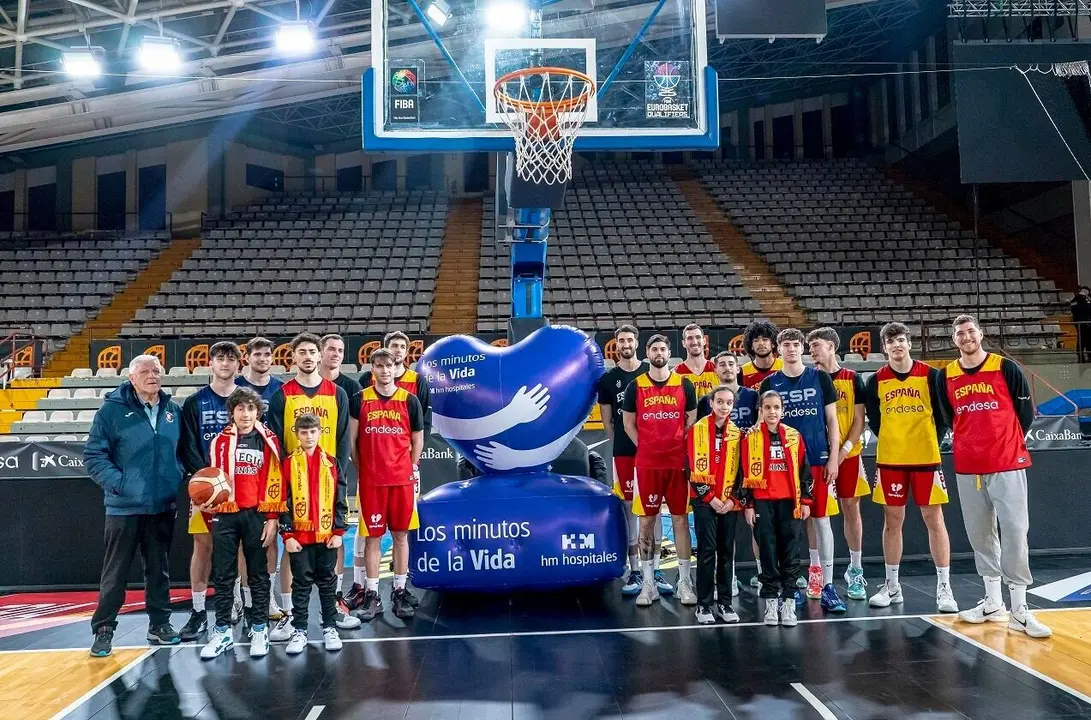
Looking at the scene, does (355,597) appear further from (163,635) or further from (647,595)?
(647,595)

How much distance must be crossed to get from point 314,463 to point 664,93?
4.08m

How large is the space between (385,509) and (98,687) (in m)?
1.88

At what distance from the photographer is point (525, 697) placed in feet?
12.7

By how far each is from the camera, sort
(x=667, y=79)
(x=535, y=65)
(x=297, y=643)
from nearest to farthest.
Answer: (x=297, y=643) → (x=535, y=65) → (x=667, y=79)

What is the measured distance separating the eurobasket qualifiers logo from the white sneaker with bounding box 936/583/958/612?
210 inches

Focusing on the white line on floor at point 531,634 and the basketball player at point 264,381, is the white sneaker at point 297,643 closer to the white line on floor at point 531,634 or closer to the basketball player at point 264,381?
the white line on floor at point 531,634

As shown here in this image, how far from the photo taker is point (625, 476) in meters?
5.92

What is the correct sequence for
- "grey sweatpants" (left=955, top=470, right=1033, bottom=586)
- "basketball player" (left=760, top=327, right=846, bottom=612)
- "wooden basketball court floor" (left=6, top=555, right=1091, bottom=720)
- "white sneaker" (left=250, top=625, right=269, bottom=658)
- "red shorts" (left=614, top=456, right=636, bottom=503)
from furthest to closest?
"red shorts" (left=614, top=456, right=636, bottom=503)
"basketball player" (left=760, top=327, right=846, bottom=612)
"grey sweatpants" (left=955, top=470, right=1033, bottom=586)
"white sneaker" (left=250, top=625, right=269, bottom=658)
"wooden basketball court floor" (left=6, top=555, right=1091, bottom=720)

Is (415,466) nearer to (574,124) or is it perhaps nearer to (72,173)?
(574,124)

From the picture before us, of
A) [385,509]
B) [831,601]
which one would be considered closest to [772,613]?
[831,601]

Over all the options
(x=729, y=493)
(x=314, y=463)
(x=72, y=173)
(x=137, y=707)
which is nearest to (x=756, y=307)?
(x=729, y=493)

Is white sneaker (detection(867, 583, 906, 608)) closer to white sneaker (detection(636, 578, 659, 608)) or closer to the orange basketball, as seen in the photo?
white sneaker (detection(636, 578, 659, 608))

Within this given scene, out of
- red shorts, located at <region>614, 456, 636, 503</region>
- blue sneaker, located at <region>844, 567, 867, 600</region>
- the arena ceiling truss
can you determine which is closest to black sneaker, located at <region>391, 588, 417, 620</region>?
red shorts, located at <region>614, 456, 636, 503</region>

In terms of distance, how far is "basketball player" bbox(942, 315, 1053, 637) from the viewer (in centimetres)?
482
